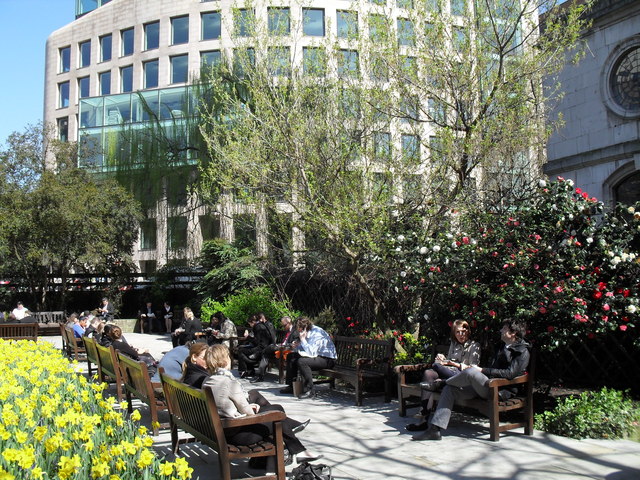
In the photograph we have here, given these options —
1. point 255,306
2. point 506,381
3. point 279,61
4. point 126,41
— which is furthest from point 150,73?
point 506,381

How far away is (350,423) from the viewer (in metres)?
7.96

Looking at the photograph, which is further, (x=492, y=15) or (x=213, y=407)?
(x=492, y=15)

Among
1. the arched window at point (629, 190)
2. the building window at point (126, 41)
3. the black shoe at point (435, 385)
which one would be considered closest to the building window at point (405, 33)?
the black shoe at point (435, 385)

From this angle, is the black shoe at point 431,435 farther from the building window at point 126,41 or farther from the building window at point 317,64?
the building window at point 126,41

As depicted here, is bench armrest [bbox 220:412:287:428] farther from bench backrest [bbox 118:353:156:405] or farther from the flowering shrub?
the flowering shrub

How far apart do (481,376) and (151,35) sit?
149 feet

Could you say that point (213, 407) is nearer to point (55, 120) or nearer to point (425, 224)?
point (425, 224)

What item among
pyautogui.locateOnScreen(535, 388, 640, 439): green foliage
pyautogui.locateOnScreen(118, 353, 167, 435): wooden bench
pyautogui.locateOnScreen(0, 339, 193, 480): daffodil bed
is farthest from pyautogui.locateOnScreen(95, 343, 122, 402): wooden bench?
pyautogui.locateOnScreen(535, 388, 640, 439): green foliage

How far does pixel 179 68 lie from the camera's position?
45.6 m

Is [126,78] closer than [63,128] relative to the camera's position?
Yes

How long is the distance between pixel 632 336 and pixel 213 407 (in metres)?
5.62

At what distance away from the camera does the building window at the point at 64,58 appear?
52.3 m

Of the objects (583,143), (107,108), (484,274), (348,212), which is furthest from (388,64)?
(107,108)

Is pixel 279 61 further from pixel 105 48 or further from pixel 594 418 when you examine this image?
pixel 105 48
